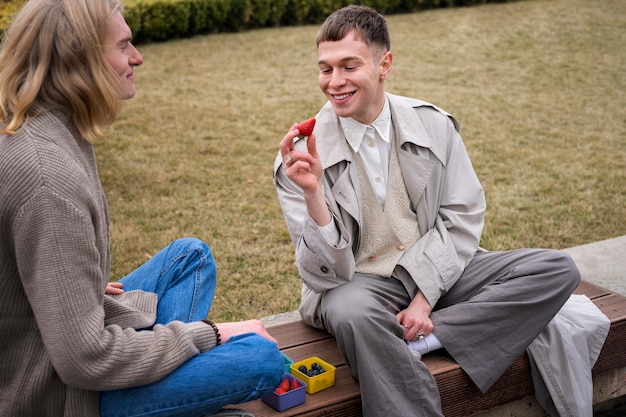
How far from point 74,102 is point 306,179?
87cm

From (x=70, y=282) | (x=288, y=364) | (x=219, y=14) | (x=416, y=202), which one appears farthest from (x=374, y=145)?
(x=219, y=14)

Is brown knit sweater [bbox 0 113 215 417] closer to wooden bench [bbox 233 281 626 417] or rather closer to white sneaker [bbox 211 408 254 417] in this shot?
white sneaker [bbox 211 408 254 417]

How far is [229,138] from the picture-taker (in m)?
7.57

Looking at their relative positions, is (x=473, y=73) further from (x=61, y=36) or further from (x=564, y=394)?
(x=61, y=36)

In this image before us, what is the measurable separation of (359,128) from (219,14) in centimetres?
954

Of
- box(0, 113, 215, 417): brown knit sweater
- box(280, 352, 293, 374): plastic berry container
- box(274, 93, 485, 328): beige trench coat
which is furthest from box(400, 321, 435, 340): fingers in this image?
box(0, 113, 215, 417): brown knit sweater

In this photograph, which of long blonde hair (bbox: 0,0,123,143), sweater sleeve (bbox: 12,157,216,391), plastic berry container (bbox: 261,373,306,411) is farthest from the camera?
plastic berry container (bbox: 261,373,306,411)

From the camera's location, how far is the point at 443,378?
2900mm

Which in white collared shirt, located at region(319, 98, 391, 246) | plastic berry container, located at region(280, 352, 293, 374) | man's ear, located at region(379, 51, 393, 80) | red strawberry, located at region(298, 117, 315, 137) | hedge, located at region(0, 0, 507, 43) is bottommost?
hedge, located at region(0, 0, 507, 43)

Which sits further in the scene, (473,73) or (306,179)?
(473,73)

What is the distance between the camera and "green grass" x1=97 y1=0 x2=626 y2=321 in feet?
17.5

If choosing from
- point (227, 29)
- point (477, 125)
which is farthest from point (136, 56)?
point (227, 29)

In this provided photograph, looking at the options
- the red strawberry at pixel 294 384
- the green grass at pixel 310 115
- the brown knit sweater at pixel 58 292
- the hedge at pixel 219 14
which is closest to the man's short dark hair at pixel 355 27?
the brown knit sweater at pixel 58 292

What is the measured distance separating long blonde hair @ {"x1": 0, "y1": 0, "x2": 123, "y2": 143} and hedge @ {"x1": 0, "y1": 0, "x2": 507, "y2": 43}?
867cm
